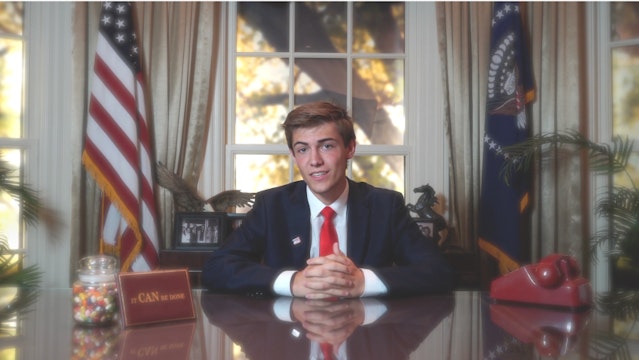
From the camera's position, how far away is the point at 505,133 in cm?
368

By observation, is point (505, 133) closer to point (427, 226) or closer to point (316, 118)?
point (427, 226)

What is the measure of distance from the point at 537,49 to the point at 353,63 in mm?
1023

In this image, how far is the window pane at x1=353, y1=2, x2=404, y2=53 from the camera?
414 cm

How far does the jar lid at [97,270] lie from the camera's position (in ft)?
4.37

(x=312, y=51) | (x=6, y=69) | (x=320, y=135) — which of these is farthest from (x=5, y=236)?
(x=320, y=135)

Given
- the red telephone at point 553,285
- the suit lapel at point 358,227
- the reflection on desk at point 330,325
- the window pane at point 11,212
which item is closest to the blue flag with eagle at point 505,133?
the suit lapel at point 358,227

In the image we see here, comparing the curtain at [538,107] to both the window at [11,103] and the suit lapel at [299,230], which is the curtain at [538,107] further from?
the window at [11,103]

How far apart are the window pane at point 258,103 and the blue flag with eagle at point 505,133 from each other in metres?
1.17

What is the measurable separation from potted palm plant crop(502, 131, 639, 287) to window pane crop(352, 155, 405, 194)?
0.69 meters

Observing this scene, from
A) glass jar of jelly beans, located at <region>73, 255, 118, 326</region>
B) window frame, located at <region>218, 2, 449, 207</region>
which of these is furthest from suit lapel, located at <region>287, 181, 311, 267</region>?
window frame, located at <region>218, 2, 449, 207</region>

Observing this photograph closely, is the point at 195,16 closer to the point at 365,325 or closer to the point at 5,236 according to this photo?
the point at 5,236

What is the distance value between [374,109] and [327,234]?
7.15 feet

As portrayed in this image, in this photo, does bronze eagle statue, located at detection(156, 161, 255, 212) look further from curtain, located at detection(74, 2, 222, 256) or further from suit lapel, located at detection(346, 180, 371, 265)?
suit lapel, located at detection(346, 180, 371, 265)

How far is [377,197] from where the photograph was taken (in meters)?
2.24
